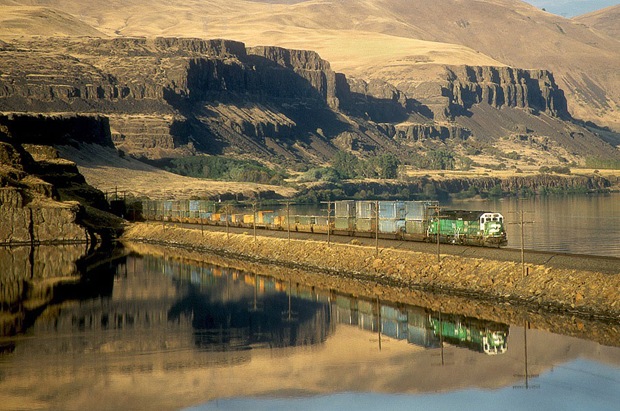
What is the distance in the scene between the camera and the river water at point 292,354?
157 feet

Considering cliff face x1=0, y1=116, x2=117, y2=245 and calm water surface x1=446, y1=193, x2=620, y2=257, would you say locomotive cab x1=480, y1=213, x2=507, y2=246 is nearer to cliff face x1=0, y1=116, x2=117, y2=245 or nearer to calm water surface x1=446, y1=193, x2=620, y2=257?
calm water surface x1=446, y1=193, x2=620, y2=257

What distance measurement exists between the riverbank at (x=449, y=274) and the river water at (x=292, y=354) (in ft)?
5.51

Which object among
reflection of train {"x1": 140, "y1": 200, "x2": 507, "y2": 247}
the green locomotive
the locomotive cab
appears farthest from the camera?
reflection of train {"x1": 140, "y1": 200, "x2": 507, "y2": 247}

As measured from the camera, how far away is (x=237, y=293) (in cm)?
8131

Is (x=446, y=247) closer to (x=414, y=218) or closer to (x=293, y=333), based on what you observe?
(x=414, y=218)

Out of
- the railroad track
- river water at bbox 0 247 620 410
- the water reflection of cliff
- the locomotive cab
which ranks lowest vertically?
river water at bbox 0 247 620 410

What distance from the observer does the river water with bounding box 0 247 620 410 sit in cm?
4794

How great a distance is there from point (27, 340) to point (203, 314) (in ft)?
42.4

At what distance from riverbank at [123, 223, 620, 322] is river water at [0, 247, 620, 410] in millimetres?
1679

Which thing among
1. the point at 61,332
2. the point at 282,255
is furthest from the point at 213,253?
the point at 61,332

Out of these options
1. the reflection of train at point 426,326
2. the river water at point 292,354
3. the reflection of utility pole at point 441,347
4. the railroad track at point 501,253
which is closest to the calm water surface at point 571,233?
the railroad track at point 501,253

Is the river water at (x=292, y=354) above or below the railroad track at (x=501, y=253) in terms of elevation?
below

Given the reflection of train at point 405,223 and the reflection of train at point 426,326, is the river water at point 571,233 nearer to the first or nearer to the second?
the reflection of train at point 405,223

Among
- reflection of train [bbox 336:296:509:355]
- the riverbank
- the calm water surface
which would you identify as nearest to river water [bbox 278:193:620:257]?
the calm water surface
